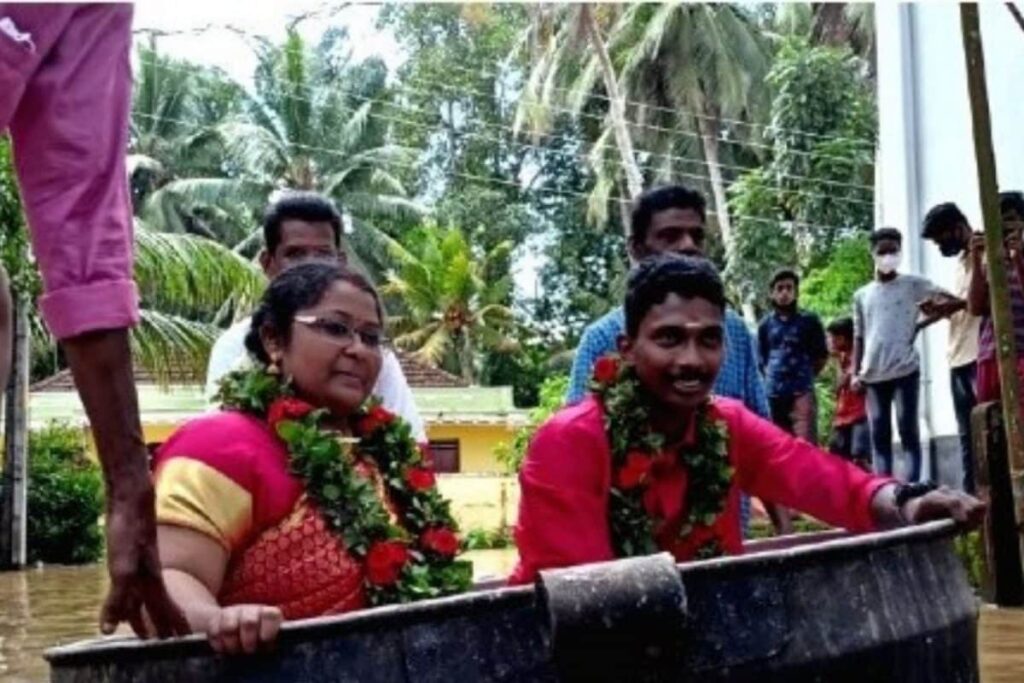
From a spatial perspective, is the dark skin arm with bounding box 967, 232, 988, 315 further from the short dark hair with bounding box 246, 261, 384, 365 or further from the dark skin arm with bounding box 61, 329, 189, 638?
the dark skin arm with bounding box 61, 329, 189, 638

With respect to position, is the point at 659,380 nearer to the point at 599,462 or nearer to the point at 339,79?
the point at 599,462

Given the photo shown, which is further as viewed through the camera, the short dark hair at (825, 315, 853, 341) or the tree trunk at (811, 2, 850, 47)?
the tree trunk at (811, 2, 850, 47)

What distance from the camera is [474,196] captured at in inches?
1524

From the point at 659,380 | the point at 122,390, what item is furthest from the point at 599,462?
the point at 122,390

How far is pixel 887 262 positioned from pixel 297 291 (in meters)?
6.67

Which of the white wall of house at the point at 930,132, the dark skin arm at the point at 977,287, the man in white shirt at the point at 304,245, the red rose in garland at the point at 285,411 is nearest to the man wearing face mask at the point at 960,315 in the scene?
A: the dark skin arm at the point at 977,287

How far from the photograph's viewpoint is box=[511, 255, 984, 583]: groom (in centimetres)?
302

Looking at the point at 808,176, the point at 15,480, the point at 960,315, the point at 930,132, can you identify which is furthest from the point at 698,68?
the point at 960,315

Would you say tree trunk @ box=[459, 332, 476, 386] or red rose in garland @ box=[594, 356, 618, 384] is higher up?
tree trunk @ box=[459, 332, 476, 386]

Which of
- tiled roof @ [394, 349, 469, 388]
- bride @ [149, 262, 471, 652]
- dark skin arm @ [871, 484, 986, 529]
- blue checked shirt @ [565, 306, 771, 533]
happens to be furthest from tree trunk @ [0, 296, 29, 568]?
tiled roof @ [394, 349, 469, 388]

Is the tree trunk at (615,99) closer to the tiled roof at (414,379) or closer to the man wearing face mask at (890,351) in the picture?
the tiled roof at (414,379)

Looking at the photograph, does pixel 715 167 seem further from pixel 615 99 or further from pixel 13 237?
pixel 13 237

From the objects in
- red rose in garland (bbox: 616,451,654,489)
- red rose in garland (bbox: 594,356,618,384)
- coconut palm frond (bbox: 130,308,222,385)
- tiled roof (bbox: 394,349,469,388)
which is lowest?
red rose in garland (bbox: 616,451,654,489)

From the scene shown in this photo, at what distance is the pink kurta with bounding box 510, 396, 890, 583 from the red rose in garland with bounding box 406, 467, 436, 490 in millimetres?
199
